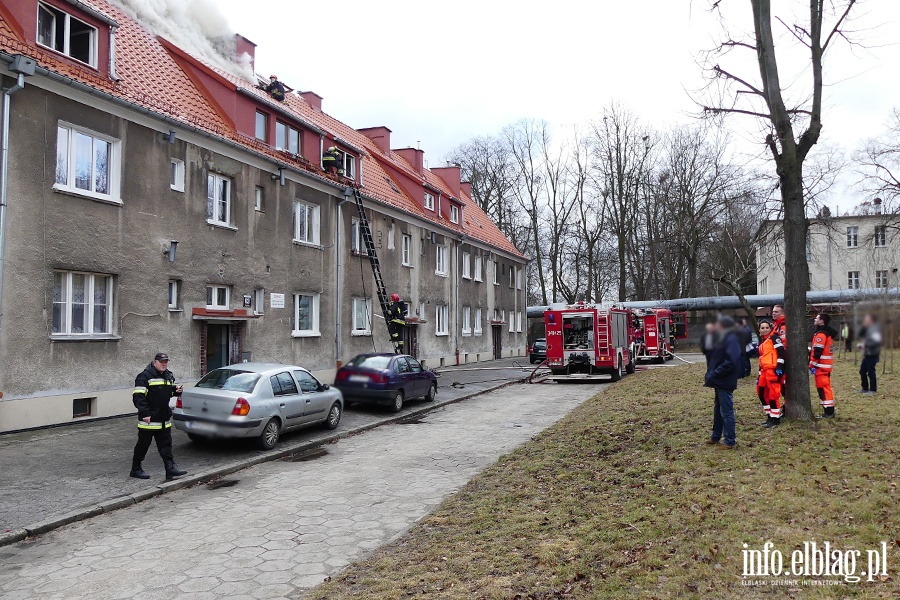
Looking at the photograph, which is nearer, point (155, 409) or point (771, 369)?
point (155, 409)

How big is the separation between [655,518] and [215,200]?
13.8 metres

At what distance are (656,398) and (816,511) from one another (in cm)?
916

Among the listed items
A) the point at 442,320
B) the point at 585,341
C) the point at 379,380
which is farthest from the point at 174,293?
the point at 442,320

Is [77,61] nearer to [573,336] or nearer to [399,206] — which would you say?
[399,206]

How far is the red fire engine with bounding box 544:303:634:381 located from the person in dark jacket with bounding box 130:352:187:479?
53.8 ft

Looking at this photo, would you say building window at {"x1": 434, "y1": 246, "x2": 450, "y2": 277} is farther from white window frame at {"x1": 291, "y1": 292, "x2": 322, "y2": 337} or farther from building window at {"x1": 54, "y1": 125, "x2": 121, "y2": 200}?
building window at {"x1": 54, "y1": 125, "x2": 121, "y2": 200}

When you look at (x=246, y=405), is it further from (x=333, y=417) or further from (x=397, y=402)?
(x=397, y=402)

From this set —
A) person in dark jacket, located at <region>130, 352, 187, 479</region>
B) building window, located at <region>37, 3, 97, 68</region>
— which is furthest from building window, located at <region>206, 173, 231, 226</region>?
person in dark jacket, located at <region>130, 352, 187, 479</region>

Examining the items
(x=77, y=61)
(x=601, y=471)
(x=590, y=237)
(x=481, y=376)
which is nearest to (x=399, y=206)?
(x=481, y=376)

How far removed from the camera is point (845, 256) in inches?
259

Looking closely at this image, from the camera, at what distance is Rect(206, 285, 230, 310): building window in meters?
15.8

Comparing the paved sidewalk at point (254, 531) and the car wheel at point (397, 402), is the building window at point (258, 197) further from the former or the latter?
the paved sidewalk at point (254, 531)

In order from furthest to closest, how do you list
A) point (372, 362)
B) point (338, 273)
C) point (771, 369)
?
point (338, 273), point (372, 362), point (771, 369)

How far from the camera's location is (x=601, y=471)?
799 centimetres
